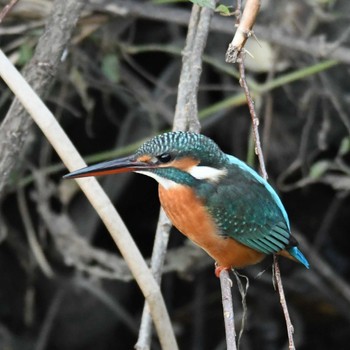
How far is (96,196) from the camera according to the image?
1944 mm

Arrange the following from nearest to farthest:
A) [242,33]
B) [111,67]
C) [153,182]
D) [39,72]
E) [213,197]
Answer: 1. [242,33]
2. [213,197]
3. [39,72]
4. [111,67]
5. [153,182]

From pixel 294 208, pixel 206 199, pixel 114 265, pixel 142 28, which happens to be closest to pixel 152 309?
pixel 206 199

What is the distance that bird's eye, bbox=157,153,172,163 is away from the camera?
1946 millimetres

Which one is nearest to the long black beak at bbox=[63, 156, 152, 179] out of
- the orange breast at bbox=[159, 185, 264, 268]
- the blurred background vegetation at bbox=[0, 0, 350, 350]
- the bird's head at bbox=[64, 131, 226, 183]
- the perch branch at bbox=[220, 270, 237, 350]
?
the bird's head at bbox=[64, 131, 226, 183]

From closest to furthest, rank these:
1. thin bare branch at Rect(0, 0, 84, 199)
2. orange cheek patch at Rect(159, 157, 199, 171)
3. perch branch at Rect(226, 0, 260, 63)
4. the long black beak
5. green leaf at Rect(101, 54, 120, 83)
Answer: perch branch at Rect(226, 0, 260, 63) → the long black beak → orange cheek patch at Rect(159, 157, 199, 171) → thin bare branch at Rect(0, 0, 84, 199) → green leaf at Rect(101, 54, 120, 83)

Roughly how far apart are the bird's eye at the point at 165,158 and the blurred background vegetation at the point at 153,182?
0.95m

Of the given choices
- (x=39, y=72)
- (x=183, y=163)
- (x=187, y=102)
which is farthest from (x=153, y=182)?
(x=183, y=163)

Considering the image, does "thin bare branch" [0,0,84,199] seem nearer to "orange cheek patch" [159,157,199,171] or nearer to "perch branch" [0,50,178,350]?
"perch branch" [0,50,178,350]

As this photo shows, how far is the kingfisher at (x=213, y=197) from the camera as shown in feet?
6.38

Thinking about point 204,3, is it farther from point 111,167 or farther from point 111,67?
point 111,67

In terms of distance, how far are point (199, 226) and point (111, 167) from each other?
30cm

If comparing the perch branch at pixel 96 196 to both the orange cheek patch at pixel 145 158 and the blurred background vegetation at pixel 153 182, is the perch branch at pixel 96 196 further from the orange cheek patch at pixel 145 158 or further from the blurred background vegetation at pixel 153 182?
the blurred background vegetation at pixel 153 182

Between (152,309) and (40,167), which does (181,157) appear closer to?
(152,309)

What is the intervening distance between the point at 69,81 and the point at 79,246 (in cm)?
57
